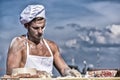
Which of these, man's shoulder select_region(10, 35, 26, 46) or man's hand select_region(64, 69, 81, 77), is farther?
man's shoulder select_region(10, 35, 26, 46)

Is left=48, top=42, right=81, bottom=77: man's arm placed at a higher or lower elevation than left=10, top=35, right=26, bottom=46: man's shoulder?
lower

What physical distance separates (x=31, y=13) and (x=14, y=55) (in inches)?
23.9

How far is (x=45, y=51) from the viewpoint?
626 centimetres

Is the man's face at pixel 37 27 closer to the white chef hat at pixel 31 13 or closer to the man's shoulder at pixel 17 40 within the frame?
the white chef hat at pixel 31 13

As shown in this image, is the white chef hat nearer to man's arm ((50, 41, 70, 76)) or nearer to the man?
the man

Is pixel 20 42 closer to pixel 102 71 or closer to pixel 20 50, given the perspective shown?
pixel 20 50

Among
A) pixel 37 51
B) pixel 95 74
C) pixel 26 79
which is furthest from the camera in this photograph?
pixel 37 51

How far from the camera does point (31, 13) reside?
19.3ft

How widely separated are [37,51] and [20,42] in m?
0.26

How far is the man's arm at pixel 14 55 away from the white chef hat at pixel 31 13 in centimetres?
32

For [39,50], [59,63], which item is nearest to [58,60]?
[59,63]

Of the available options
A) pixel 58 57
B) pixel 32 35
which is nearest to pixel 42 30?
pixel 32 35

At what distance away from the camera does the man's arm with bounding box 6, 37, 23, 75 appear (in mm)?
5867

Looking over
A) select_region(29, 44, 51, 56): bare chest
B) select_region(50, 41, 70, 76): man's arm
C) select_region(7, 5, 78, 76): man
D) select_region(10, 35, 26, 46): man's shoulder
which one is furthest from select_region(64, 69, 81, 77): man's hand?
select_region(10, 35, 26, 46): man's shoulder
